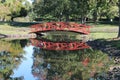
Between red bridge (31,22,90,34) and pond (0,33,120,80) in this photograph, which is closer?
pond (0,33,120,80)

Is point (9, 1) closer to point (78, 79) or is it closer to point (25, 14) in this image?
point (25, 14)

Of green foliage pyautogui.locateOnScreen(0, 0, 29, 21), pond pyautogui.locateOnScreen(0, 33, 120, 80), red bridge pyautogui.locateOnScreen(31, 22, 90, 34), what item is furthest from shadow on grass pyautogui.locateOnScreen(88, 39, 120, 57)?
green foliage pyautogui.locateOnScreen(0, 0, 29, 21)

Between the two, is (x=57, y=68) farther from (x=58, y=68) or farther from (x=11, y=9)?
(x=11, y=9)

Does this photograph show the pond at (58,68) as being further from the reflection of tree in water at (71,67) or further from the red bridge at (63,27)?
the red bridge at (63,27)

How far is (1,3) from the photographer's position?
10838 cm

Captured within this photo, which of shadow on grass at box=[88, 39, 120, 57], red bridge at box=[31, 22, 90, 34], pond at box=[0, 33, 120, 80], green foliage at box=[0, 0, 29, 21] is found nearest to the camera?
pond at box=[0, 33, 120, 80]

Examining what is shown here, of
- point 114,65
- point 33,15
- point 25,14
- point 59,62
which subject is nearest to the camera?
point 114,65

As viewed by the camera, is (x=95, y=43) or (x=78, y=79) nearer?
(x=78, y=79)

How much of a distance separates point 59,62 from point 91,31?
124ft

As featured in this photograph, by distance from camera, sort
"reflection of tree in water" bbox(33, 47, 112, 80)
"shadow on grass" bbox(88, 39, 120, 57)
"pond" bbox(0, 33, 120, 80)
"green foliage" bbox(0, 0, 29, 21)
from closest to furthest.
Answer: "pond" bbox(0, 33, 120, 80), "reflection of tree in water" bbox(33, 47, 112, 80), "shadow on grass" bbox(88, 39, 120, 57), "green foliage" bbox(0, 0, 29, 21)

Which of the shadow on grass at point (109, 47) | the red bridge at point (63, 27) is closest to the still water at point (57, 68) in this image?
the shadow on grass at point (109, 47)

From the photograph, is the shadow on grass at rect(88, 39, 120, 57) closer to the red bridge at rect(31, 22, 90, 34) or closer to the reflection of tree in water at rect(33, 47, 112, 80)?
the reflection of tree in water at rect(33, 47, 112, 80)

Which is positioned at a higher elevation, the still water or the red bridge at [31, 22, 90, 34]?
the still water

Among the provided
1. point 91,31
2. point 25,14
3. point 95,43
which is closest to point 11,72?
point 95,43
